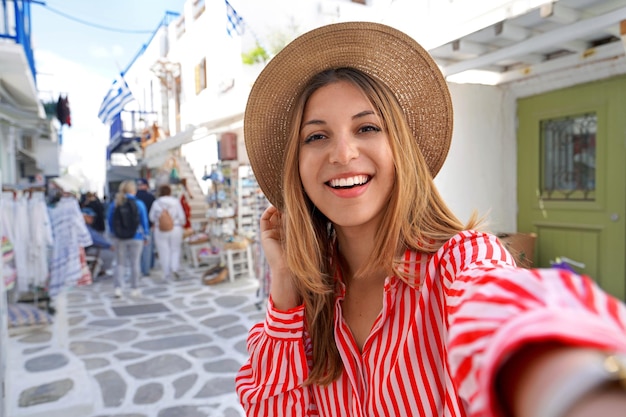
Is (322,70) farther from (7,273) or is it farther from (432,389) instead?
(7,273)

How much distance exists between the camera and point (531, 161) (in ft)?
15.7

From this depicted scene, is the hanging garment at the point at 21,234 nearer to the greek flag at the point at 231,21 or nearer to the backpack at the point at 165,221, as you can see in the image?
the backpack at the point at 165,221

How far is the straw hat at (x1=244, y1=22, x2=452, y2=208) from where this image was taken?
4.43ft

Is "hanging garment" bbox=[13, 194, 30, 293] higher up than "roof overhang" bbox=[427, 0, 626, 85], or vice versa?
"roof overhang" bbox=[427, 0, 626, 85]

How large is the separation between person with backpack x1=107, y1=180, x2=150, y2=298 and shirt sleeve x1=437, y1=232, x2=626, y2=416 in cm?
727

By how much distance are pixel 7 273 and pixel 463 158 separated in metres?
5.05

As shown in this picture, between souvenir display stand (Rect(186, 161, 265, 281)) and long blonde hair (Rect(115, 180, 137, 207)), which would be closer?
long blonde hair (Rect(115, 180, 137, 207))

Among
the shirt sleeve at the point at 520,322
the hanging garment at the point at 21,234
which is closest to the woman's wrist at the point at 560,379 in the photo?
the shirt sleeve at the point at 520,322

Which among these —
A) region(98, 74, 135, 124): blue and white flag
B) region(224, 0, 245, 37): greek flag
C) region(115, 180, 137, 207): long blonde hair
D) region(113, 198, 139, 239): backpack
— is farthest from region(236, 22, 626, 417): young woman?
region(98, 74, 135, 124): blue and white flag

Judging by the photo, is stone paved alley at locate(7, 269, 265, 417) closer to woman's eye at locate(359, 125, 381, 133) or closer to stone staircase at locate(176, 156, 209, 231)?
woman's eye at locate(359, 125, 381, 133)

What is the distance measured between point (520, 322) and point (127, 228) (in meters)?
7.42

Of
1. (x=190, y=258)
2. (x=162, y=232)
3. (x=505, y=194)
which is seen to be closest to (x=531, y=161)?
(x=505, y=194)

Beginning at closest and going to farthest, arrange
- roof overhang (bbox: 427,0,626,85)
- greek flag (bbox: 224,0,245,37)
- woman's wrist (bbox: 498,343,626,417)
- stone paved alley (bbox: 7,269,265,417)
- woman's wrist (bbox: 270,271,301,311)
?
1. woman's wrist (bbox: 498,343,626,417)
2. woman's wrist (bbox: 270,271,301,311)
3. roof overhang (bbox: 427,0,626,85)
4. stone paved alley (bbox: 7,269,265,417)
5. greek flag (bbox: 224,0,245,37)

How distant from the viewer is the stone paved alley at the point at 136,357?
3598 mm
